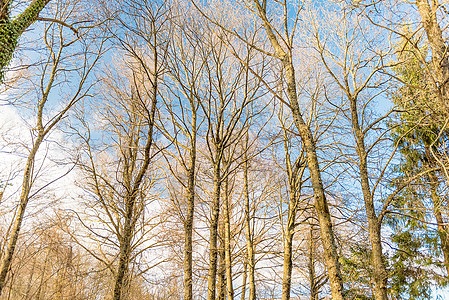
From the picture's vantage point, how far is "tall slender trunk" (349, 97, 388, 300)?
5.89 m

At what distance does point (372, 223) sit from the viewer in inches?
256

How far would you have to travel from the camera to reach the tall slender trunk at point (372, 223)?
5.89 metres

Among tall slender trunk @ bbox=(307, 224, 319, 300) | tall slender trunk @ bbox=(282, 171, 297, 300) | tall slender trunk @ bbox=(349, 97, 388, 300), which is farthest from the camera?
tall slender trunk @ bbox=(307, 224, 319, 300)

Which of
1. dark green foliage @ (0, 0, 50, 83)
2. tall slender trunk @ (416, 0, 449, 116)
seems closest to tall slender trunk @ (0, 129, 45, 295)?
dark green foliage @ (0, 0, 50, 83)

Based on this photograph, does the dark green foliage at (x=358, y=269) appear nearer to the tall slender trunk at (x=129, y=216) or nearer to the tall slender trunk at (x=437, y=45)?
the tall slender trunk at (x=437, y=45)

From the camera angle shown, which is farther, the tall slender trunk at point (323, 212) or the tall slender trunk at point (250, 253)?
the tall slender trunk at point (250, 253)

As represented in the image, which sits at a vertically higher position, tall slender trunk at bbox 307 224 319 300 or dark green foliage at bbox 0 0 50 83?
dark green foliage at bbox 0 0 50 83

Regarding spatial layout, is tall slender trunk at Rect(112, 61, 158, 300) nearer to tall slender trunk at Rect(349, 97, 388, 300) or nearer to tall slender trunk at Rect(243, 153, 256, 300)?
tall slender trunk at Rect(243, 153, 256, 300)

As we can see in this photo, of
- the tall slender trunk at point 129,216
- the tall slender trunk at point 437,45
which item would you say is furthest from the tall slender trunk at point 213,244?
the tall slender trunk at point 437,45

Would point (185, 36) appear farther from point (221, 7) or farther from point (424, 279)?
point (424, 279)

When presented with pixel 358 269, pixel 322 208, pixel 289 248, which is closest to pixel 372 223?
pixel 289 248

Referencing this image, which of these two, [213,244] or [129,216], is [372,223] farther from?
[129,216]

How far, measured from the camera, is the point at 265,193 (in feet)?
34.6

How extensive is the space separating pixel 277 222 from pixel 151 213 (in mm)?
4729
